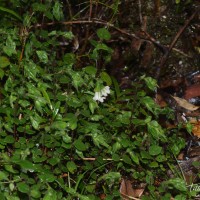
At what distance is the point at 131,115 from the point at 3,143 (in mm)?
769

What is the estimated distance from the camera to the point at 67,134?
2.82 metres

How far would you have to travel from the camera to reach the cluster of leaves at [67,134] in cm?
280

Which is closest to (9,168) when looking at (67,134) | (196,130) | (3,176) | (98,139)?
(3,176)

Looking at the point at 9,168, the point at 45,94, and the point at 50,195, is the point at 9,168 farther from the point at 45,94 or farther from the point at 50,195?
the point at 45,94

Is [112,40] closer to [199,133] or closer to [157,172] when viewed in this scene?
[199,133]

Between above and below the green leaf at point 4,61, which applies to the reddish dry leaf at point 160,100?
below

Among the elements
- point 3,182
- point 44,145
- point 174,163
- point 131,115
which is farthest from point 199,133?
point 3,182

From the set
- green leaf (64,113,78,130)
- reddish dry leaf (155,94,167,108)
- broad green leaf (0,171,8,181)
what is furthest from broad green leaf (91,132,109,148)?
reddish dry leaf (155,94,167,108)

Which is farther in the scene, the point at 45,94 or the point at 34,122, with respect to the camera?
the point at 45,94

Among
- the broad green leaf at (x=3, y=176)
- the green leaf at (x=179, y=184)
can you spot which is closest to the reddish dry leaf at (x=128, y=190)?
the green leaf at (x=179, y=184)

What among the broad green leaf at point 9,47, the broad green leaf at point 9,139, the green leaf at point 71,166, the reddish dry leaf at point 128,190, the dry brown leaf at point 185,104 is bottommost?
the reddish dry leaf at point 128,190

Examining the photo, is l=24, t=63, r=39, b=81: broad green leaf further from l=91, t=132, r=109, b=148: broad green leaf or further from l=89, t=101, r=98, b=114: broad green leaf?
l=91, t=132, r=109, b=148: broad green leaf

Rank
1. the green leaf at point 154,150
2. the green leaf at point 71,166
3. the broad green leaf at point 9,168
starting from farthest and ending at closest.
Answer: the green leaf at point 154,150 → the green leaf at point 71,166 → the broad green leaf at point 9,168

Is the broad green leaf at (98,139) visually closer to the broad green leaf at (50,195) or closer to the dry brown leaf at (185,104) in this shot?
the broad green leaf at (50,195)
